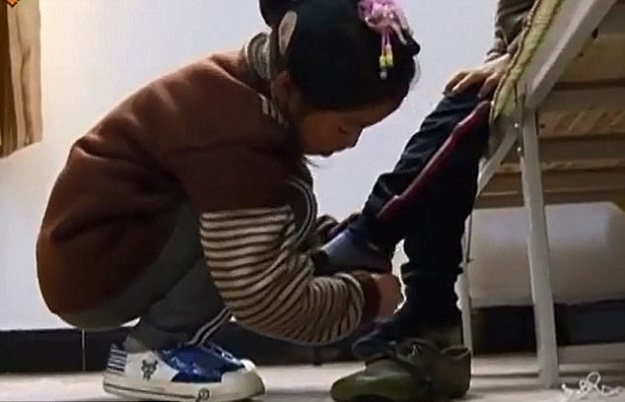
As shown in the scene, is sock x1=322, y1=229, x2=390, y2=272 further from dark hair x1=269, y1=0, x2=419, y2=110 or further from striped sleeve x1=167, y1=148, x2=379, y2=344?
dark hair x1=269, y1=0, x2=419, y2=110

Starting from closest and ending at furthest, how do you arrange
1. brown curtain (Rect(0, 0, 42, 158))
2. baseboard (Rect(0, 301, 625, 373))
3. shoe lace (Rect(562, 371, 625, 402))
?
shoe lace (Rect(562, 371, 625, 402)) < brown curtain (Rect(0, 0, 42, 158)) < baseboard (Rect(0, 301, 625, 373))

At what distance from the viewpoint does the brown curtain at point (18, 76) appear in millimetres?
1606

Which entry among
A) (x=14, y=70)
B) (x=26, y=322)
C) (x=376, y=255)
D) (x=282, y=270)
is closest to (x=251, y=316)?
(x=282, y=270)

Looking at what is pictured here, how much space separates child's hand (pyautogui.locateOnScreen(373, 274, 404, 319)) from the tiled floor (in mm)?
103

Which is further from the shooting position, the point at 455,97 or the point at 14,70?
the point at 14,70

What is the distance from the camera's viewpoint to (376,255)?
112 cm

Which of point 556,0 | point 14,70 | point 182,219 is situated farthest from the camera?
point 14,70

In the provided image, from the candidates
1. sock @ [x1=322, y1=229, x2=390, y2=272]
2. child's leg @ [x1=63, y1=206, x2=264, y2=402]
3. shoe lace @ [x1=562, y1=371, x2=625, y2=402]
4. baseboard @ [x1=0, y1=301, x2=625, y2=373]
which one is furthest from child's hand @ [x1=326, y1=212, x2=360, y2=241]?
baseboard @ [x1=0, y1=301, x2=625, y2=373]

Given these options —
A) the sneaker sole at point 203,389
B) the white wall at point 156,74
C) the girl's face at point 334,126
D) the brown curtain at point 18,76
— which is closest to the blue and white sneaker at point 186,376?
the sneaker sole at point 203,389

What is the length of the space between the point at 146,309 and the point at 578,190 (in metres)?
0.77

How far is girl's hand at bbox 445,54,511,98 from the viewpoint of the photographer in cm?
117

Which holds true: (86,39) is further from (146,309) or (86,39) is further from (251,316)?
(251,316)

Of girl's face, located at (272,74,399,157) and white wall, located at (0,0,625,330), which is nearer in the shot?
girl's face, located at (272,74,399,157)

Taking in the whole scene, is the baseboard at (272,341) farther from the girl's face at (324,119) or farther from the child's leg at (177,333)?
the girl's face at (324,119)
